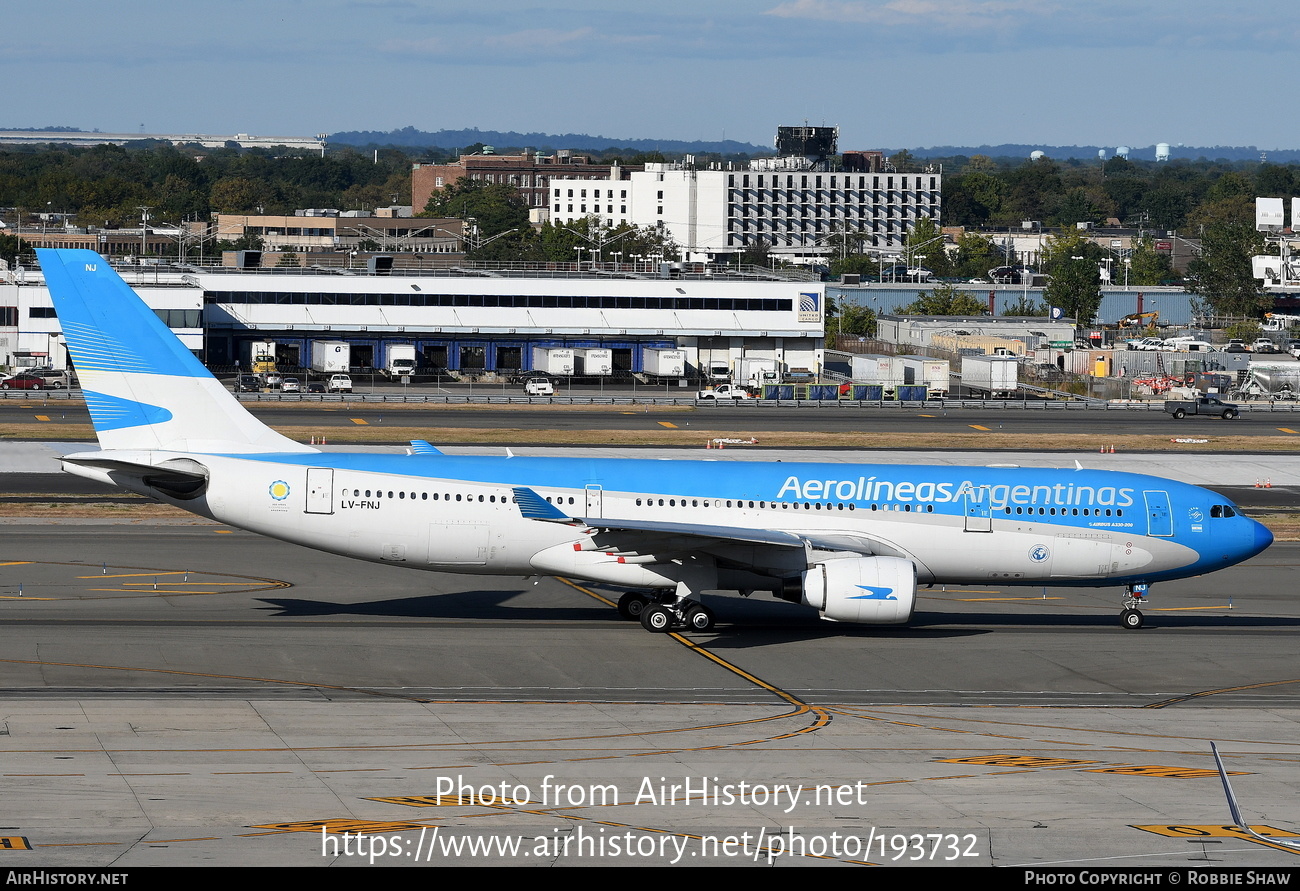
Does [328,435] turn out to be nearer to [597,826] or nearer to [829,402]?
[829,402]

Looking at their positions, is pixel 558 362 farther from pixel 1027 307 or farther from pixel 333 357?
pixel 1027 307

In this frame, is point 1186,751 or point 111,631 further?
point 111,631

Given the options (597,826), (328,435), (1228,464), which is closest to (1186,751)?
(597,826)

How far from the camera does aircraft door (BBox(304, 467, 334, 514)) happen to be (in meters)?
35.8

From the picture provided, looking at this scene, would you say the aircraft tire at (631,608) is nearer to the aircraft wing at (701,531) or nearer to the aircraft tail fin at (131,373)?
the aircraft wing at (701,531)

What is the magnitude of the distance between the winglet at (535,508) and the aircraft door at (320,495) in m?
4.90

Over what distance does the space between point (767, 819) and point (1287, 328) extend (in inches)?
6600

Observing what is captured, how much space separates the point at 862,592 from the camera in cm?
3400

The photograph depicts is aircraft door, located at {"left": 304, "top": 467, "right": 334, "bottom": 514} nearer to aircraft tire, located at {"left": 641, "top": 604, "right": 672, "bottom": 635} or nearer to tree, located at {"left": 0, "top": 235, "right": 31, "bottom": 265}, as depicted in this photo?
aircraft tire, located at {"left": 641, "top": 604, "right": 672, "bottom": 635}

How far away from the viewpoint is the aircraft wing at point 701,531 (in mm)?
34281

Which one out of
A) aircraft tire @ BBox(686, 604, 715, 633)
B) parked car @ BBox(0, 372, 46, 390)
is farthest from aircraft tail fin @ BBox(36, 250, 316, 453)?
parked car @ BBox(0, 372, 46, 390)

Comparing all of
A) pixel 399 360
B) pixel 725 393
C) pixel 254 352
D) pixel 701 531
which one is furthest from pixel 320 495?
pixel 254 352

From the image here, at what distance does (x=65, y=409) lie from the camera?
8744 centimetres

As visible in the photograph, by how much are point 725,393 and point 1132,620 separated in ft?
226
